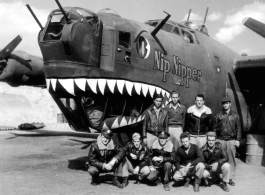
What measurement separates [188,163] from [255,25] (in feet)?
19.5

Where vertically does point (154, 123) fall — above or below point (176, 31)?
below

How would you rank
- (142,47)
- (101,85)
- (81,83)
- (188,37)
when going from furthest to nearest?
1. (188,37)
2. (142,47)
3. (101,85)
4. (81,83)

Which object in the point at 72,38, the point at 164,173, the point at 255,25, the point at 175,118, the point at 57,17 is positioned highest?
the point at 255,25

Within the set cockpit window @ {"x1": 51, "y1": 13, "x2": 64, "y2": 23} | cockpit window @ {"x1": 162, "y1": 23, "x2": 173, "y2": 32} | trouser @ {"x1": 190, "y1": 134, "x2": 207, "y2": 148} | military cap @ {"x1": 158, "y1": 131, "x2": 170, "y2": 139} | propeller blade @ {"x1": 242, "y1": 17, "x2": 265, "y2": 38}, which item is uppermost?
propeller blade @ {"x1": 242, "y1": 17, "x2": 265, "y2": 38}

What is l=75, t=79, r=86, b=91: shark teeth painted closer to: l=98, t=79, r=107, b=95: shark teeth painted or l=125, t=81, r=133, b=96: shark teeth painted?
l=98, t=79, r=107, b=95: shark teeth painted

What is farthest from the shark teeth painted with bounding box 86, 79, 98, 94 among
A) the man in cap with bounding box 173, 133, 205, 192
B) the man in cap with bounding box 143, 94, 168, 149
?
the man in cap with bounding box 173, 133, 205, 192

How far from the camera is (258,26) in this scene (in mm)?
9688

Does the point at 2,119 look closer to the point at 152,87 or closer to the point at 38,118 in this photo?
the point at 38,118

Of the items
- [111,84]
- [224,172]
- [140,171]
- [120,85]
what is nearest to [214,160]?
[224,172]

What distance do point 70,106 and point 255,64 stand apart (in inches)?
Answer: 273

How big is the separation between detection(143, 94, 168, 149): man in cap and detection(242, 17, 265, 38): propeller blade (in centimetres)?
502

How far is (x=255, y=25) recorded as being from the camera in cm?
973

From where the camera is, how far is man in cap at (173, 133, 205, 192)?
18.9 feet

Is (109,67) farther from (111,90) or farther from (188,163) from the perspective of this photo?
(188,163)
